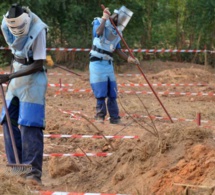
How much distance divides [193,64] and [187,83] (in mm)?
4664

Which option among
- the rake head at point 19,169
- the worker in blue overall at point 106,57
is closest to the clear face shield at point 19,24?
the rake head at point 19,169

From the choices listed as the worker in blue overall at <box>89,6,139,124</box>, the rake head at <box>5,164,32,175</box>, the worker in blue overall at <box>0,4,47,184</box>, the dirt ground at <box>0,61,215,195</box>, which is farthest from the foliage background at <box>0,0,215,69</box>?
the rake head at <box>5,164,32,175</box>

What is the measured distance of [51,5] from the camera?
18.6 meters

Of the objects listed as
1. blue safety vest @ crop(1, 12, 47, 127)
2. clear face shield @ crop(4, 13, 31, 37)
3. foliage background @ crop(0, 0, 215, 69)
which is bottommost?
foliage background @ crop(0, 0, 215, 69)

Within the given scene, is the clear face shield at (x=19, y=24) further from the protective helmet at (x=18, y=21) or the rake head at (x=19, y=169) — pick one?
the rake head at (x=19, y=169)

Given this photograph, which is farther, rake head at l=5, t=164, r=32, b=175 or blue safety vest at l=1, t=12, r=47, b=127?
blue safety vest at l=1, t=12, r=47, b=127

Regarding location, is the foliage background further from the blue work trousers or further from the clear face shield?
the clear face shield

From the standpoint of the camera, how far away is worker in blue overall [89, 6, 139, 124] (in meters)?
9.78

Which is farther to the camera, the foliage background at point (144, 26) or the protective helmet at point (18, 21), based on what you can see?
the foliage background at point (144, 26)

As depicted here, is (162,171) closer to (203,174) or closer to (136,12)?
(203,174)

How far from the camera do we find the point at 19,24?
618 cm

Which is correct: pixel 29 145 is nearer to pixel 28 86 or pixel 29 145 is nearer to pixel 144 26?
pixel 28 86

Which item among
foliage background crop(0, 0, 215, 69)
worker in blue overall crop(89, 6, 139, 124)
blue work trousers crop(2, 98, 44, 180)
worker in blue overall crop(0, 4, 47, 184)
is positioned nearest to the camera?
worker in blue overall crop(0, 4, 47, 184)

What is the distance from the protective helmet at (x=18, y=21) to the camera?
243 inches
